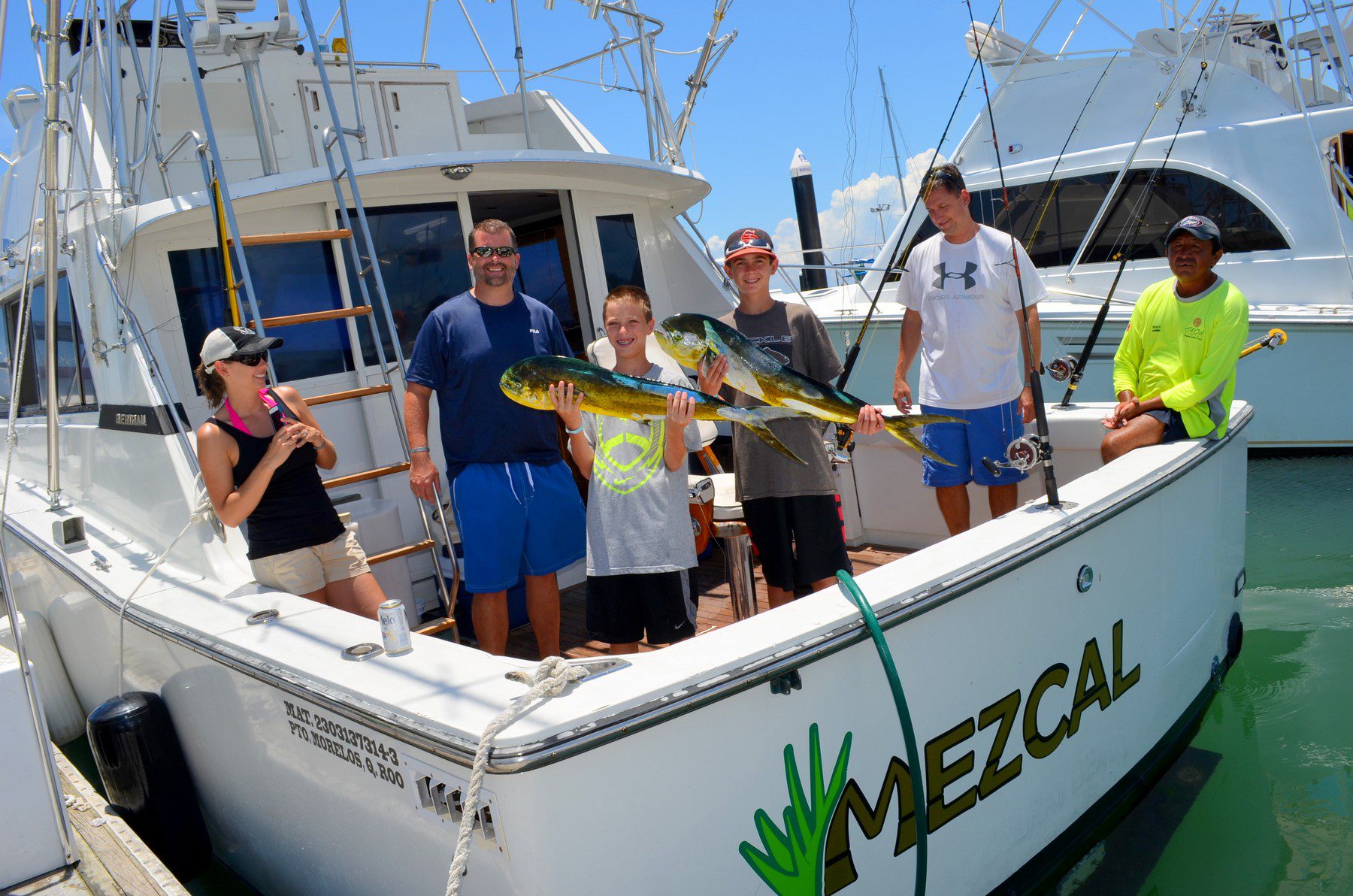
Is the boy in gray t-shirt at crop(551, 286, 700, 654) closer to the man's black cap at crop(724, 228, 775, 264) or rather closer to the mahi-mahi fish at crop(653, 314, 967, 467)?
the mahi-mahi fish at crop(653, 314, 967, 467)

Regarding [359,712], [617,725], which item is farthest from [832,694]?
[359,712]

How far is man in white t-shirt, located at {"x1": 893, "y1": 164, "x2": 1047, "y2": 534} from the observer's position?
3.55 m

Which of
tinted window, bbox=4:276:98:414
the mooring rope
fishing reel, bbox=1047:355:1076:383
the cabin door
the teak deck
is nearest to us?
the mooring rope

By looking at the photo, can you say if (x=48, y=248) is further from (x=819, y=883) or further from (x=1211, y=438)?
(x=1211, y=438)

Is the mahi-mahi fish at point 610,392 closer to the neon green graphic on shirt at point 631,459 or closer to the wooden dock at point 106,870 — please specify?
the neon green graphic on shirt at point 631,459

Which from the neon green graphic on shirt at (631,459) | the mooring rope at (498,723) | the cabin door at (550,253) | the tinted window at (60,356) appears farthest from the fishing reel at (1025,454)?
the tinted window at (60,356)

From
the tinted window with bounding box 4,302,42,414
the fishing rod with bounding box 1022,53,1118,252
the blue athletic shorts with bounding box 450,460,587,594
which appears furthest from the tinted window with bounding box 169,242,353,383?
the fishing rod with bounding box 1022,53,1118,252

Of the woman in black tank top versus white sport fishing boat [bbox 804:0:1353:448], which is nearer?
the woman in black tank top

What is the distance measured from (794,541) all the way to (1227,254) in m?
7.64

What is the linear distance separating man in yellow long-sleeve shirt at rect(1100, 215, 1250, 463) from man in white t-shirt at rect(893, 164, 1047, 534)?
1.39ft

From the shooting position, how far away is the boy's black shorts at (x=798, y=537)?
3254mm

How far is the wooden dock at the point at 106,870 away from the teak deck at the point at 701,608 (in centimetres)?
145

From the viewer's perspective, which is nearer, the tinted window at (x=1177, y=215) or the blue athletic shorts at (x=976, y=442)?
the blue athletic shorts at (x=976, y=442)

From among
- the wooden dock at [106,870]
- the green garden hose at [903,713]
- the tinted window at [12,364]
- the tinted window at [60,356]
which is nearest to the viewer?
Result: the green garden hose at [903,713]
